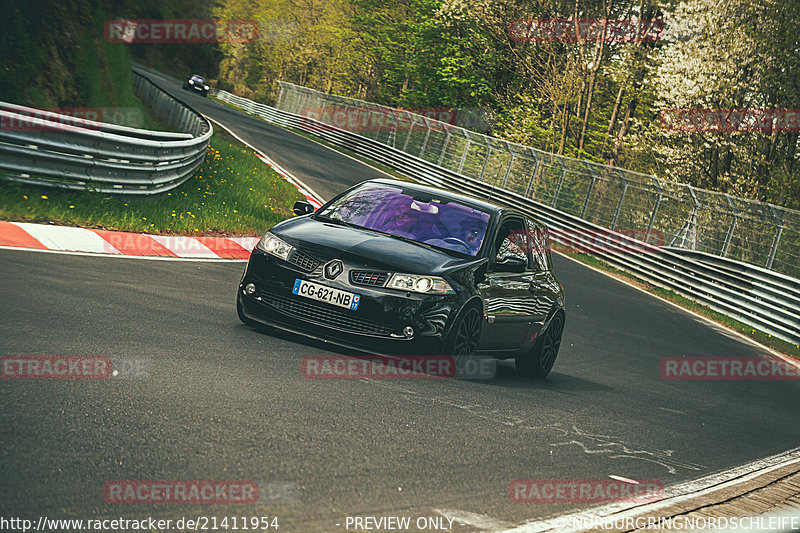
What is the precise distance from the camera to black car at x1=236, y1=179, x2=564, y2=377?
7.88 m

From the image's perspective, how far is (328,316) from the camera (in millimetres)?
7902

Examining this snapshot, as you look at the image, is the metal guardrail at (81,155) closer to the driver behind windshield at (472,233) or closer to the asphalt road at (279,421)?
the asphalt road at (279,421)

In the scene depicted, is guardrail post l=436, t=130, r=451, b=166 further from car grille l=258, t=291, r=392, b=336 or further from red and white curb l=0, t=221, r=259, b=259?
car grille l=258, t=291, r=392, b=336

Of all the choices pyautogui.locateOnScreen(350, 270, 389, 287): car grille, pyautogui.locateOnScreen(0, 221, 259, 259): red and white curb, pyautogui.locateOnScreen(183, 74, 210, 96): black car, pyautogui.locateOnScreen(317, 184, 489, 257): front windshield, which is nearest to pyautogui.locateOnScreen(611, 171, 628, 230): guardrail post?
pyautogui.locateOnScreen(0, 221, 259, 259): red and white curb

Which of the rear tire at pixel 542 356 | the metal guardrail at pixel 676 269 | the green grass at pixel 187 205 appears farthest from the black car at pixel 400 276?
the metal guardrail at pixel 676 269

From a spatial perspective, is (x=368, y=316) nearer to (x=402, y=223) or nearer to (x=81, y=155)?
(x=402, y=223)

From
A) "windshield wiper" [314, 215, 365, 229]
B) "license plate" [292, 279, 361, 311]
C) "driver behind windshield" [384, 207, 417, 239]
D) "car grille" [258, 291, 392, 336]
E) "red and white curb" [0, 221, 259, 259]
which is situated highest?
"driver behind windshield" [384, 207, 417, 239]

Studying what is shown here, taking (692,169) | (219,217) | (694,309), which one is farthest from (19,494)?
(692,169)

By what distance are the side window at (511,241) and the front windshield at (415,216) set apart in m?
0.23

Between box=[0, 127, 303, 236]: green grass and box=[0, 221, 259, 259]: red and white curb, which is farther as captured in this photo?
box=[0, 127, 303, 236]: green grass

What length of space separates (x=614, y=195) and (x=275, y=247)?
22.0 meters

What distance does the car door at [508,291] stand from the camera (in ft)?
28.9

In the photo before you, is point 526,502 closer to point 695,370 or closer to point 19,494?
point 19,494

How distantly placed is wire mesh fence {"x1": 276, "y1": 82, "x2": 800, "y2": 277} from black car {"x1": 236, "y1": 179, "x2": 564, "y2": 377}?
14359 millimetres
